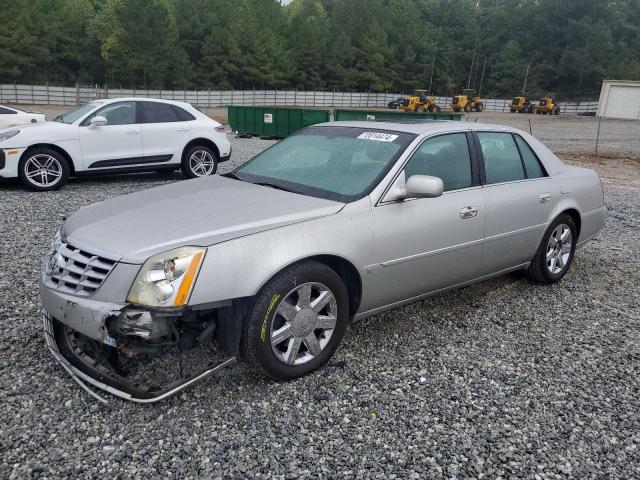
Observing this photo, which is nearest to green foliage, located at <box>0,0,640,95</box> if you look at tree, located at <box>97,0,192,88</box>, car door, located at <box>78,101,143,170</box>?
tree, located at <box>97,0,192,88</box>

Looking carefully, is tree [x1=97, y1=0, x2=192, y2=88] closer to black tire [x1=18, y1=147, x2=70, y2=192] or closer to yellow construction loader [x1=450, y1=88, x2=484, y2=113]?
yellow construction loader [x1=450, y1=88, x2=484, y2=113]

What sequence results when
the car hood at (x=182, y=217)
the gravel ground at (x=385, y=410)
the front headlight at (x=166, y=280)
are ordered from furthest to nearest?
the car hood at (x=182, y=217) < the front headlight at (x=166, y=280) < the gravel ground at (x=385, y=410)

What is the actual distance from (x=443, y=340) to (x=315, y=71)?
76.3 meters

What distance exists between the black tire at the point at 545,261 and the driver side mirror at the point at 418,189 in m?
1.84

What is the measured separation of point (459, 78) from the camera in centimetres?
9825

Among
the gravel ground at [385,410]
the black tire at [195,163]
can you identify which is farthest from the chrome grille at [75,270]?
the black tire at [195,163]

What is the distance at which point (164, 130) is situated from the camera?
941 cm

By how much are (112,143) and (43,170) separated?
113 cm

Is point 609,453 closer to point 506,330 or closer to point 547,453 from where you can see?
point 547,453

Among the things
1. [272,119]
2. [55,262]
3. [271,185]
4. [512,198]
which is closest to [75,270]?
[55,262]

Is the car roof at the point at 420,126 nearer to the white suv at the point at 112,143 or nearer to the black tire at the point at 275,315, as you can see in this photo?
the black tire at the point at 275,315

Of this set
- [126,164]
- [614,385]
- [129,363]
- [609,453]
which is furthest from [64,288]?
[126,164]

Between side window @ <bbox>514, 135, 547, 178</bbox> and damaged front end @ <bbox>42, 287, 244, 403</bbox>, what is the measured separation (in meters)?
3.00

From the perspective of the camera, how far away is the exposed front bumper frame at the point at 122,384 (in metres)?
2.69
